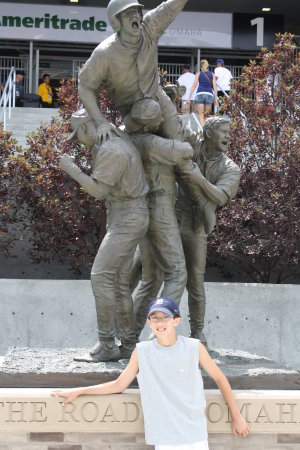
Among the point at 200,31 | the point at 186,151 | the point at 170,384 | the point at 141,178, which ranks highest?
the point at 200,31

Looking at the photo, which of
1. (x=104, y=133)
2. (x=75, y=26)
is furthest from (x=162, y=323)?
(x=75, y=26)

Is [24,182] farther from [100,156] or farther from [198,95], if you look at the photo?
[100,156]

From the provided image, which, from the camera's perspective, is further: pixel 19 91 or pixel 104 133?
pixel 19 91

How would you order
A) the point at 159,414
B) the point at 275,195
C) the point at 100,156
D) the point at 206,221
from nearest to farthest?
the point at 159,414 → the point at 100,156 → the point at 206,221 → the point at 275,195

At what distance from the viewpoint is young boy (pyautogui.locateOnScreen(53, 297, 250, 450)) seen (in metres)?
5.74

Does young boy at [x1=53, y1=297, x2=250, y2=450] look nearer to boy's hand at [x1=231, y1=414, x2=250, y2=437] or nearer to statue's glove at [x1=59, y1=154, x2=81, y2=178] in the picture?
boy's hand at [x1=231, y1=414, x2=250, y2=437]

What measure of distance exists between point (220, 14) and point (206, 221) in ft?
59.5

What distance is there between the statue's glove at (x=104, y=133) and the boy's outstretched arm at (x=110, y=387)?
216cm

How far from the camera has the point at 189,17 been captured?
25.1 m

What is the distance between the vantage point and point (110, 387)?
6312 millimetres

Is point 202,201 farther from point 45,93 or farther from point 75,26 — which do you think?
point 75,26

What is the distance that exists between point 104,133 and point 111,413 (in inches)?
91.4

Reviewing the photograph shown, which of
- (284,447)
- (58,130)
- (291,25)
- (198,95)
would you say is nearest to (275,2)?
(291,25)

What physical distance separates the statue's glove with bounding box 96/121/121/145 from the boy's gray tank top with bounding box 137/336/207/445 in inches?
89.4
